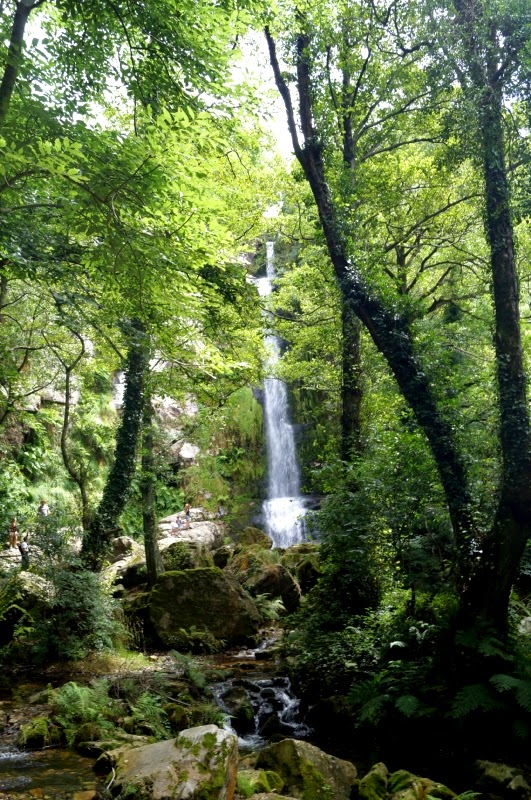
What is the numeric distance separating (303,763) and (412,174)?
48.4 ft

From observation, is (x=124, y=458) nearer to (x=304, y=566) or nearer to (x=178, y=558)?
(x=178, y=558)

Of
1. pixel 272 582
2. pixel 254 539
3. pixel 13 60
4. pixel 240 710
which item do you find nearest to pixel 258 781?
pixel 240 710

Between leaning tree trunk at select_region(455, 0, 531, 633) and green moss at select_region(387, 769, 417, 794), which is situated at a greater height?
leaning tree trunk at select_region(455, 0, 531, 633)

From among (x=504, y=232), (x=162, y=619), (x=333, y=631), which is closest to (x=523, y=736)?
(x=333, y=631)

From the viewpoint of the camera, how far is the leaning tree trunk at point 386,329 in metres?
7.83

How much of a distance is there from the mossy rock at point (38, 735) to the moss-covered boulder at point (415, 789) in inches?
149

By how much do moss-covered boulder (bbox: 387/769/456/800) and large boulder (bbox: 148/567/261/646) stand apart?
23.0 ft

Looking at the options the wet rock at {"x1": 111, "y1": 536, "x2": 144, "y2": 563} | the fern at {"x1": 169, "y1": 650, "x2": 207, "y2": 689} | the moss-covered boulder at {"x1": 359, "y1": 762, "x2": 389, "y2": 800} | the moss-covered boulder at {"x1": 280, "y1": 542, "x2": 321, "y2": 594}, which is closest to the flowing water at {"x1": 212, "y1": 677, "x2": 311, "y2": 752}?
the fern at {"x1": 169, "y1": 650, "x2": 207, "y2": 689}

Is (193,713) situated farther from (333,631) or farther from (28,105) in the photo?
(28,105)

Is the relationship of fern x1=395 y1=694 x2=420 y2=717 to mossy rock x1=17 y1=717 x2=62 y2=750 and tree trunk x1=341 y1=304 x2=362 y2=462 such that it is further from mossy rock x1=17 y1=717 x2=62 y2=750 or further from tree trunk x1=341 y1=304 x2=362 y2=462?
tree trunk x1=341 y1=304 x2=362 y2=462

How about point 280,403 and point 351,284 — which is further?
point 280,403

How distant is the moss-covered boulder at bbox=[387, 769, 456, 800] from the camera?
5.29m

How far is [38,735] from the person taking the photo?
665cm

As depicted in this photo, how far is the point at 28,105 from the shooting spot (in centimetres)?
603
